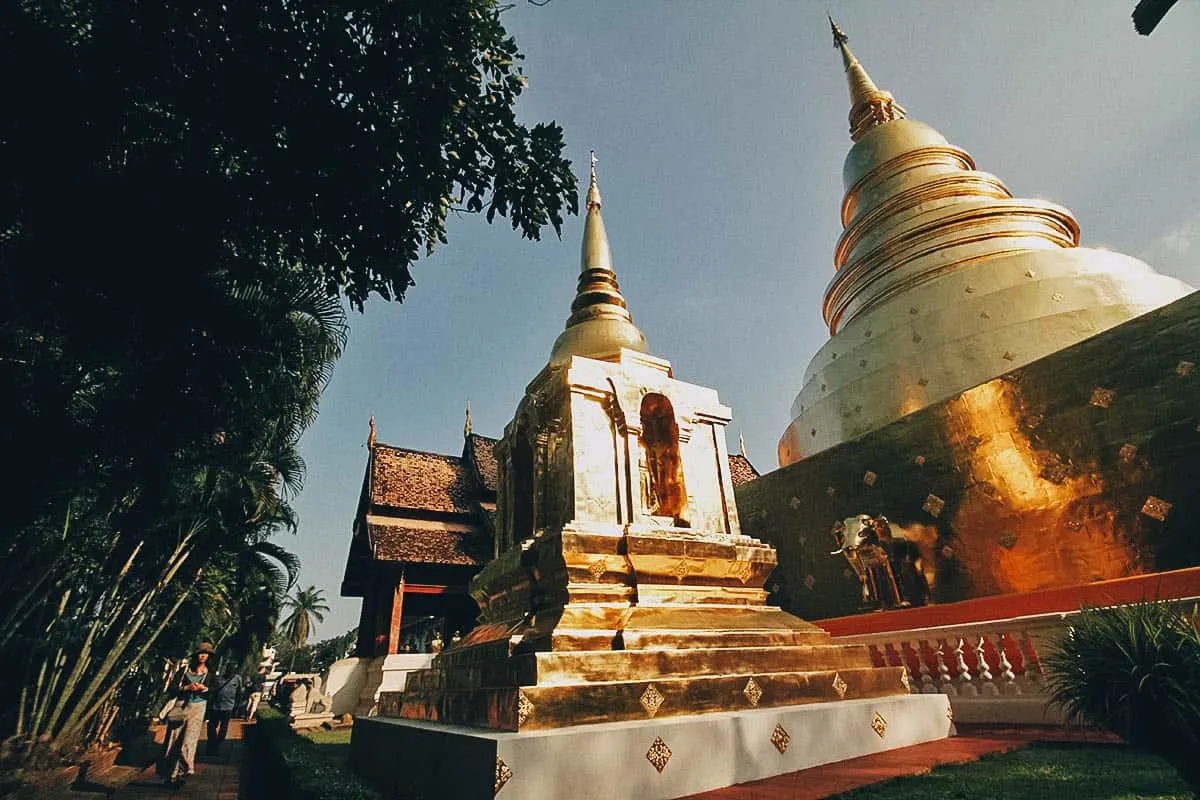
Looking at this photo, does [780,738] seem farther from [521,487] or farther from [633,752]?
[521,487]

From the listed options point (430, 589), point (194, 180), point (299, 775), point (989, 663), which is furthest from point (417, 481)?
point (989, 663)

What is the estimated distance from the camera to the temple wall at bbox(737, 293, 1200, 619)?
239 inches

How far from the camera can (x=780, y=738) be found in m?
3.33

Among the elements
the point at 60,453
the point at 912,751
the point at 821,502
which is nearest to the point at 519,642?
the point at 912,751

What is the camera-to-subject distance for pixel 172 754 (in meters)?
6.05

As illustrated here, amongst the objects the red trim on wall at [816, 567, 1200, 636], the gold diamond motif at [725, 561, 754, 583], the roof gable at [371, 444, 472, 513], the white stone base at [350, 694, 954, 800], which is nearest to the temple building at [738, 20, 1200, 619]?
the red trim on wall at [816, 567, 1200, 636]

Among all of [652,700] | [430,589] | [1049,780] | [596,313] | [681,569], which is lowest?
[1049,780]

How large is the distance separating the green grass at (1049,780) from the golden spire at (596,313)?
13.6ft

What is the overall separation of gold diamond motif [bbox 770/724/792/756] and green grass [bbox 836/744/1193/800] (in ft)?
1.89

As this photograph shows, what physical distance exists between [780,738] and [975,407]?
6323mm

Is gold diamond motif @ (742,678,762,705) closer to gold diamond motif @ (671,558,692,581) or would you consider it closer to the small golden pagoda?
the small golden pagoda

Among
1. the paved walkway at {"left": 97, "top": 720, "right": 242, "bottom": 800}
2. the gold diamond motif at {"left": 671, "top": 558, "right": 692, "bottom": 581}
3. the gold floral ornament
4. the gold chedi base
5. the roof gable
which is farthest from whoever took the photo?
the roof gable

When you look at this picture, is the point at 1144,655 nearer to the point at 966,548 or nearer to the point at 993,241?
the point at 966,548

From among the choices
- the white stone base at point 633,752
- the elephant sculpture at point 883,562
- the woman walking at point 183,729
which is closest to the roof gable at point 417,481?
the woman walking at point 183,729
